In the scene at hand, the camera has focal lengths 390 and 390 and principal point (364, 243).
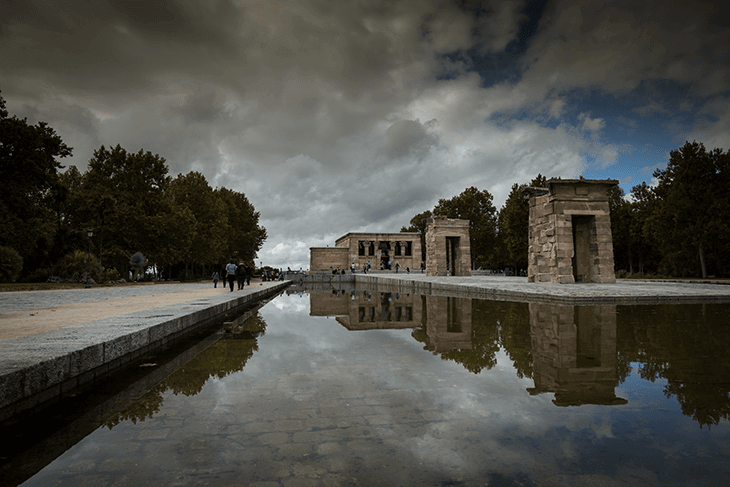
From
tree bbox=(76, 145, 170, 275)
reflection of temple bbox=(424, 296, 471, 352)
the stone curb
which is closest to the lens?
the stone curb

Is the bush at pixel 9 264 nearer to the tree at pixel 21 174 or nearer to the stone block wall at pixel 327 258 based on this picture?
the tree at pixel 21 174

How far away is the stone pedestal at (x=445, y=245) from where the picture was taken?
106 feet

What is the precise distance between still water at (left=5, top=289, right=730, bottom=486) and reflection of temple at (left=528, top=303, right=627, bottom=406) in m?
0.03

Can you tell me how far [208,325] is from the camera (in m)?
8.77

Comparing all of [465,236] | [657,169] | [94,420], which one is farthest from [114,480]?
[657,169]

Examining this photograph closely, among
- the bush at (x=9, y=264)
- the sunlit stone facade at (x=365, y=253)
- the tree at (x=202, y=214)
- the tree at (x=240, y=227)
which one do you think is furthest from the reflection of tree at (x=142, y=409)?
the sunlit stone facade at (x=365, y=253)

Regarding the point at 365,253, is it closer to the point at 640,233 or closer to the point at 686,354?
the point at 640,233

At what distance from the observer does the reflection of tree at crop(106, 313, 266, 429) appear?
3369 millimetres

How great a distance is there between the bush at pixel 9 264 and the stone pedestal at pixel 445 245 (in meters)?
30.1

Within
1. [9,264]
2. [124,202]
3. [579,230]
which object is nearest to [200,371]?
[579,230]

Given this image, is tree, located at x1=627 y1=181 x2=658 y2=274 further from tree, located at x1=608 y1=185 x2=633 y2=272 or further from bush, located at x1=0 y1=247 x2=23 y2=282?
bush, located at x1=0 y1=247 x2=23 y2=282

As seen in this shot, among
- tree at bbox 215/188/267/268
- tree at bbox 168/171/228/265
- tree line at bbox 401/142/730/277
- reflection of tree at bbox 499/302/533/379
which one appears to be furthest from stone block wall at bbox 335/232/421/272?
reflection of tree at bbox 499/302/533/379

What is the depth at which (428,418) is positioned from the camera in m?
3.01

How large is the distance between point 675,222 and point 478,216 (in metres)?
25.3
